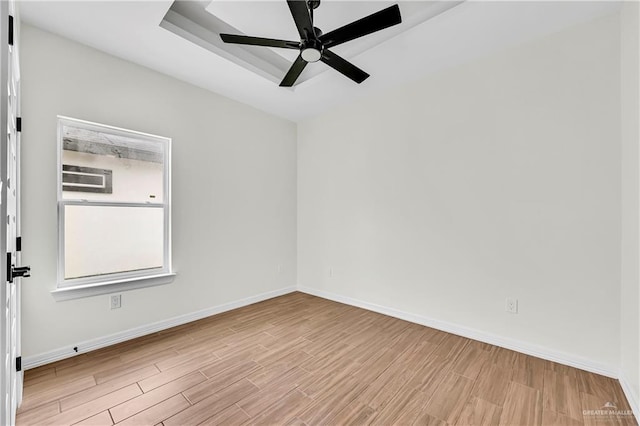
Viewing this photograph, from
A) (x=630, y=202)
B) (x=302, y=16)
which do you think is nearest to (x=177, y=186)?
(x=302, y=16)

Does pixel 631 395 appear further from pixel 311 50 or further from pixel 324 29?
pixel 324 29

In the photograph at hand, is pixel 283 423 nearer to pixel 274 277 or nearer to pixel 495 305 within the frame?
pixel 495 305

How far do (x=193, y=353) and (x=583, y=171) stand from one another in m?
3.55

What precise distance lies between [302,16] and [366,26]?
44 centimetres

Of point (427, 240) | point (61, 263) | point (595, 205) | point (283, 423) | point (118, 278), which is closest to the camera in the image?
point (283, 423)

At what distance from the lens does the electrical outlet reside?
258 cm

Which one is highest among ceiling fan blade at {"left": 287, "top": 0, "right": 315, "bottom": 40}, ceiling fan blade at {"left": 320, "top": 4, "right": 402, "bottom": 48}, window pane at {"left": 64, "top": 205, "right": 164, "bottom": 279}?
ceiling fan blade at {"left": 287, "top": 0, "right": 315, "bottom": 40}

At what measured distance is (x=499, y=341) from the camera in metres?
2.60

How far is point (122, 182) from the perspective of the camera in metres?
2.74

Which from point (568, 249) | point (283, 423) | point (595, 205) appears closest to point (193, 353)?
point (283, 423)

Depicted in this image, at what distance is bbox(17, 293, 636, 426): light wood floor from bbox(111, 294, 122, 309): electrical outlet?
0.36 meters

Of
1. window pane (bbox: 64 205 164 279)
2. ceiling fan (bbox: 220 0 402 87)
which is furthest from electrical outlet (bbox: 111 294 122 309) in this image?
ceiling fan (bbox: 220 0 402 87)

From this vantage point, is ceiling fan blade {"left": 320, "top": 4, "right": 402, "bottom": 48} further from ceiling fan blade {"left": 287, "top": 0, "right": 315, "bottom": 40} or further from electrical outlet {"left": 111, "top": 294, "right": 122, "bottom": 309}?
electrical outlet {"left": 111, "top": 294, "right": 122, "bottom": 309}

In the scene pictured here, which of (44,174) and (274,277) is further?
(274,277)
